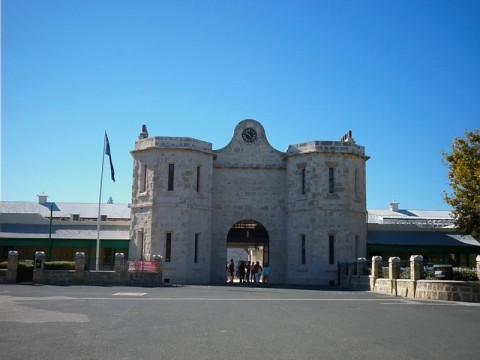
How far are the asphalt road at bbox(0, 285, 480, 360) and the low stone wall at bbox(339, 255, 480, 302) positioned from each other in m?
4.59

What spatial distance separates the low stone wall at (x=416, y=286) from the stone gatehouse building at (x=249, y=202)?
533 cm

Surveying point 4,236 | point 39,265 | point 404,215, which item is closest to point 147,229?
point 39,265

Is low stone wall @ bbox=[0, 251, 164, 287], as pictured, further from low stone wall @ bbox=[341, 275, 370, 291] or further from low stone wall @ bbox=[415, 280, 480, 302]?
low stone wall @ bbox=[415, 280, 480, 302]

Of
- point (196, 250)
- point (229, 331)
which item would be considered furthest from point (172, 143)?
point (229, 331)

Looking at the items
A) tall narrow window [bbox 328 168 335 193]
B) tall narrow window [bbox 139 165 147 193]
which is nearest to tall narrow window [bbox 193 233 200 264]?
tall narrow window [bbox 139 165 147 193]

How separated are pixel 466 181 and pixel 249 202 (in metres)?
13.5

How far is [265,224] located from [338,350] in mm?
26524

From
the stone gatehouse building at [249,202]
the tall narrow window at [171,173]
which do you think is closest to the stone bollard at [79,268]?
the stone gatehouse building at [249,202]

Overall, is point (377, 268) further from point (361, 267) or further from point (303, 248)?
point (303, 248)

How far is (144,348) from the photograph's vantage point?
901 centimetres

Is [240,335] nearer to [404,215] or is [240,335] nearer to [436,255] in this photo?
[436,255]

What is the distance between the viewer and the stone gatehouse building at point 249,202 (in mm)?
33000

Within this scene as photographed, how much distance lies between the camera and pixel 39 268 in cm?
2795

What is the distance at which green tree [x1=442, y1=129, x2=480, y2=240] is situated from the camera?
28422 millimetres
